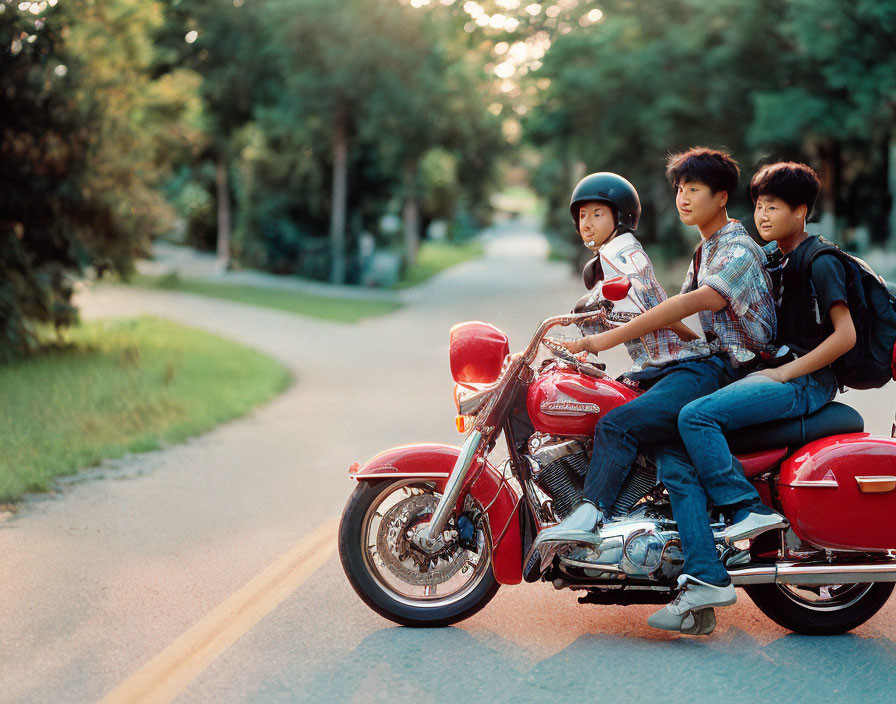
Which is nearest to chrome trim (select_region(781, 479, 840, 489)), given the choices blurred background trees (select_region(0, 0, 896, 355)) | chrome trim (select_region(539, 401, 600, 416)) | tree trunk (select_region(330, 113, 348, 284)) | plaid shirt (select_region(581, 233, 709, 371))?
plaid shirt (select_region(581, 233, 709, 371))

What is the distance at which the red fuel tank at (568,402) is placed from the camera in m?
4.46

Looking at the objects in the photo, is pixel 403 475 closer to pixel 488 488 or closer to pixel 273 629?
pixel 488 488

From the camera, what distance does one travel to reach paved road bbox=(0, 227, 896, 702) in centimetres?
414

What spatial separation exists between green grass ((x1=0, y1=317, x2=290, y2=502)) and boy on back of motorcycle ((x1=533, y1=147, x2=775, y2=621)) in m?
4.48

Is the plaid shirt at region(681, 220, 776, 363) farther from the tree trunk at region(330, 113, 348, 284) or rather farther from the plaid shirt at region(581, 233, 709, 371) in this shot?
the tree trunk at region(330, 113, 348, 284)

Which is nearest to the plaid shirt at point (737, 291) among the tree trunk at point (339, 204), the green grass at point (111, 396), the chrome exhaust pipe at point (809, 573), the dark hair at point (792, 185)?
the dark hair at point (792, 185)

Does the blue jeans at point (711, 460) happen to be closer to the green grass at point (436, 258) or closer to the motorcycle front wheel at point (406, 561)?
the motorcycle front wheel at point (406, 561)

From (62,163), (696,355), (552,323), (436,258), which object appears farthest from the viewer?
(436,258)

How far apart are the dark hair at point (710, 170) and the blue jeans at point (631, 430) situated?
840 millimetres

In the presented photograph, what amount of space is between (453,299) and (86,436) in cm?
1937

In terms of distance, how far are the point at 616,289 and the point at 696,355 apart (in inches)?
31.7

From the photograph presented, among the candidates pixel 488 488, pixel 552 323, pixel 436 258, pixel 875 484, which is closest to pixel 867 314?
pixel 875 484

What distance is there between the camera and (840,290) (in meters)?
4.39

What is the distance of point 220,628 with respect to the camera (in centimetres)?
477
